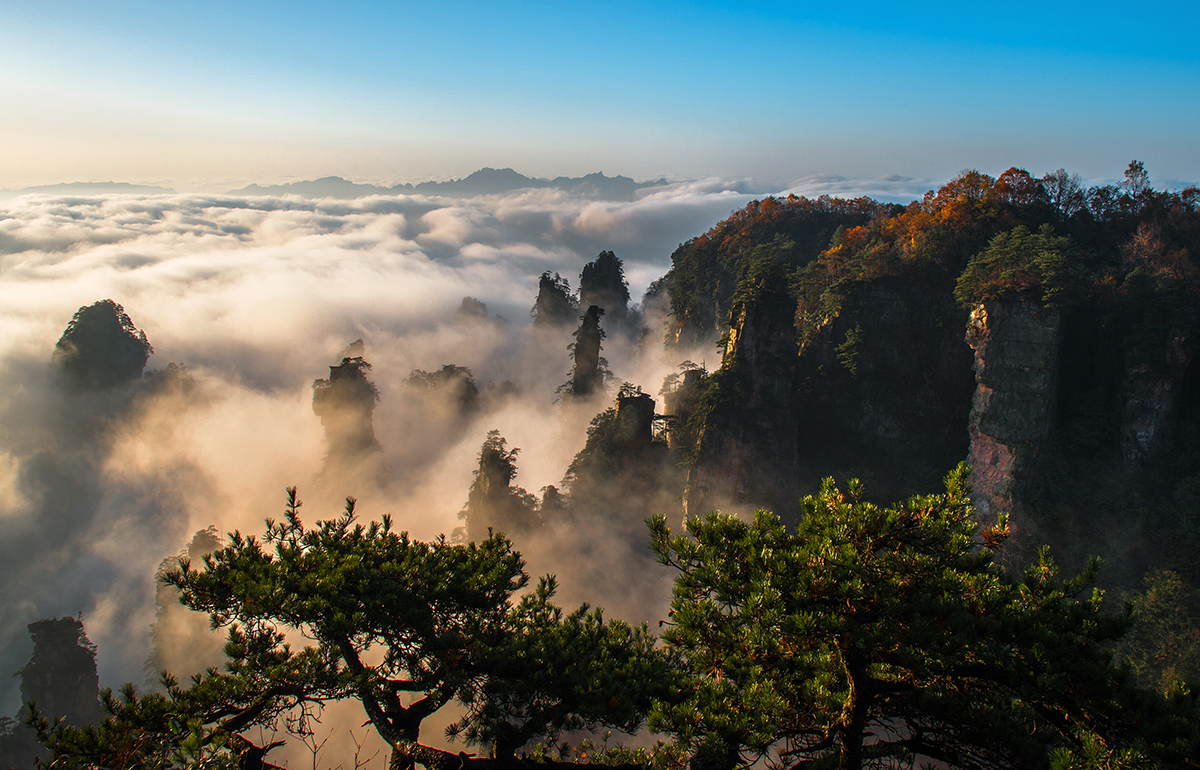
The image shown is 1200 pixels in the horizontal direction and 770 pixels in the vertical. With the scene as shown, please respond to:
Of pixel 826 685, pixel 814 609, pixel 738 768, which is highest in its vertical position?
pixel 814 609

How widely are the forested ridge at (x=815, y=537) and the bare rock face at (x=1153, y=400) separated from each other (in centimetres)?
17

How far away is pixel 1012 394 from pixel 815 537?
31423mm

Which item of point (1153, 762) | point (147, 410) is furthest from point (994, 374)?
point (147, 410)

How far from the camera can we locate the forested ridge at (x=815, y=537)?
6.66 m

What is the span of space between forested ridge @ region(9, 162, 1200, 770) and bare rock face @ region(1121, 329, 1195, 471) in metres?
0.17

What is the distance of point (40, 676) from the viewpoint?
3550 centimetres

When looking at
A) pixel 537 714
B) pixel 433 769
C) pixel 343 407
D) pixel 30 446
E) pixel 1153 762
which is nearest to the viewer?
pixel 1153 762

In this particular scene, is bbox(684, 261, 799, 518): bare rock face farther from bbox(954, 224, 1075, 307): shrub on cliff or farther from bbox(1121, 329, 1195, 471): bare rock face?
bbox(1121, 329, 1195, 471): bare rock face

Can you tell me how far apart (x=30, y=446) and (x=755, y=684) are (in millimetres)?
89363

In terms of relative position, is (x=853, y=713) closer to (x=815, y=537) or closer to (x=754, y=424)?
(x=815, y=537)

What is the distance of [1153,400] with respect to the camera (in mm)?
29922

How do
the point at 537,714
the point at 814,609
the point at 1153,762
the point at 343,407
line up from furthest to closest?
the point at 343,407 < the point at 537,714 < the point at 814,609 < the point at 1153,762

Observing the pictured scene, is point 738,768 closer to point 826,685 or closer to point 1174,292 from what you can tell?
point 826,685

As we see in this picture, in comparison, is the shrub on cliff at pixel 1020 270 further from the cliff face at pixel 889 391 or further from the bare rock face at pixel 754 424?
the bare rock face at pixel 754 424
